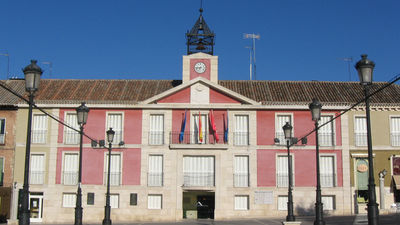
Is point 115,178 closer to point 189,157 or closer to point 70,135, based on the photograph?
point 70,135

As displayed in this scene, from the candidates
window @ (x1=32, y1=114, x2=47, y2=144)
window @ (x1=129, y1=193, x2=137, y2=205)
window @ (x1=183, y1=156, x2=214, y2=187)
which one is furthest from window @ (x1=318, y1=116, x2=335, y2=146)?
window @ (x1=32, y1=114, x2=47, y2=144)

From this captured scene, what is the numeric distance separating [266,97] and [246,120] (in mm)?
2397

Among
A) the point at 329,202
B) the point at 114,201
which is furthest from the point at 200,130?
the point at 329,202

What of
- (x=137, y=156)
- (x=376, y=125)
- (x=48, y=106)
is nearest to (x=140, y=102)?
(x=137, y=156)

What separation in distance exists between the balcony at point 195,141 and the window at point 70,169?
6630 mm

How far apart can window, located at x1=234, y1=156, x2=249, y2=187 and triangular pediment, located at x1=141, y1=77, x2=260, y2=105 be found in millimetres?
3859

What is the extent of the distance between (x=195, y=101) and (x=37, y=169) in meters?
11.6

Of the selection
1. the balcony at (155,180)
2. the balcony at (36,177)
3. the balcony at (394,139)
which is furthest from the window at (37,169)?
the balcony at (394,139)

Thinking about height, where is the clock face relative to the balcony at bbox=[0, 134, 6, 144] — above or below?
above

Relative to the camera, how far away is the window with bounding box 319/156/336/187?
1369 inches

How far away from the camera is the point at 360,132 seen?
35.4 meters

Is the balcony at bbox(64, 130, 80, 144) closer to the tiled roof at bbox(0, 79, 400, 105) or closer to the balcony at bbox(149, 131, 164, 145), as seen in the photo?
the tiled roof at bbox(0, 79, 400, 105)

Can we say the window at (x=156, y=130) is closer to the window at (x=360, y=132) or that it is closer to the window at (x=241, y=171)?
the window at (x=241, y=171)

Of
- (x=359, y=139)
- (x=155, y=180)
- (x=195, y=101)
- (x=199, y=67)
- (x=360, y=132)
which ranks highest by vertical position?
(x=199, y=67)
